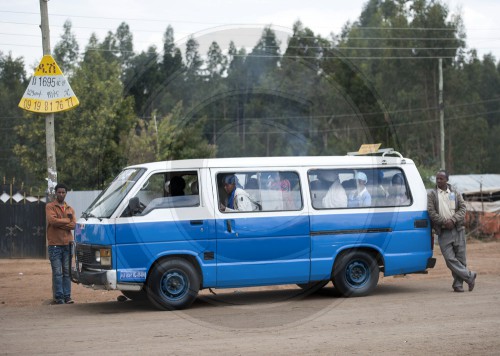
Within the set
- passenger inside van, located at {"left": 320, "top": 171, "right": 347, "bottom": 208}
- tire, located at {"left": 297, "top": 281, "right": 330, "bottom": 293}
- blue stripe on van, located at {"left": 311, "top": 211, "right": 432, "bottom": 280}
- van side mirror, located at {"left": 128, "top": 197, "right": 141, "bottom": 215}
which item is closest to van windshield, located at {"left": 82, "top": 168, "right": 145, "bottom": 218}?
van side mirror, located at {"left": 128, "top": 197, "right": 141, "bottom": 215}

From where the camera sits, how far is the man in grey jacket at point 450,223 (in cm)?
1270

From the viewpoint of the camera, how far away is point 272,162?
39.2 feet

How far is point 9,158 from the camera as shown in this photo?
218 feet

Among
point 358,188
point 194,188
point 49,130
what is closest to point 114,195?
point 194,188

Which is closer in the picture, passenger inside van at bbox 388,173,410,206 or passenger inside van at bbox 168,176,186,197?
passenger inside van at bbox 168,176,186,197

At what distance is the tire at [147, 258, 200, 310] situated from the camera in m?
11.1

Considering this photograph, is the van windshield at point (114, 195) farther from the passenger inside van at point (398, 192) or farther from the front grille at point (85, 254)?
the passenger inside van at point (398, 192)

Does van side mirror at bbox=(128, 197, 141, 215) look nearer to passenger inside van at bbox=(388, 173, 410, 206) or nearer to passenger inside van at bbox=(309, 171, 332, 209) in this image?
passenger inside van at bbox=(309, 171, 332, 209)

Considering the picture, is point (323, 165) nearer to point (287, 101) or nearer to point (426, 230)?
point (426, 230)

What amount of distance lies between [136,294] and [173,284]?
1.32 metres

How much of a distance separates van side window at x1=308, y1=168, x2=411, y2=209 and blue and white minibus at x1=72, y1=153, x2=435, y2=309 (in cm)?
2

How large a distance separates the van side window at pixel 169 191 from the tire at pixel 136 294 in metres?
1.58

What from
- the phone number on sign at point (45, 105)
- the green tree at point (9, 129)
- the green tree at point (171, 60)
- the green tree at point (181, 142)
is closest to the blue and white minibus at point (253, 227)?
the phone number on sign at point (45, 105)

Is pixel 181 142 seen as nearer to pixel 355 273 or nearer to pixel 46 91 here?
pixel 46 91
